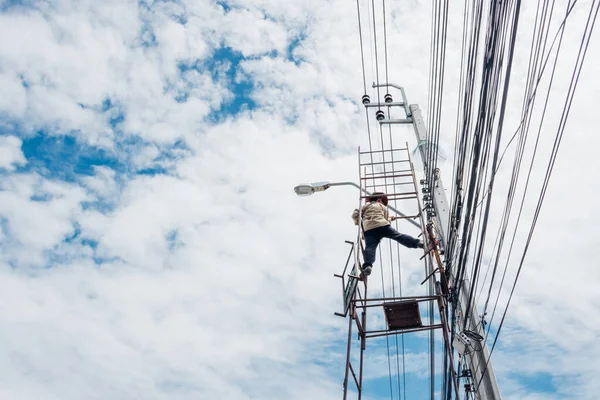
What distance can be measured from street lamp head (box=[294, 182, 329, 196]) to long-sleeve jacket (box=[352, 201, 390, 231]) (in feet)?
4.67

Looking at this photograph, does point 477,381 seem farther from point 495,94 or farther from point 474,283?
point 495,94

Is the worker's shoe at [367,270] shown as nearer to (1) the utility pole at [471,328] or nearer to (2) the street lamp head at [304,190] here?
(1) the utility pole at [471,328]

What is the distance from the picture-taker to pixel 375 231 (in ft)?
21.7

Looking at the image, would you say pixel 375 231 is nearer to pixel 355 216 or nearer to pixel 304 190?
pixel 355 216

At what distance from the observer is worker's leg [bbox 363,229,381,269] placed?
6.22 metres

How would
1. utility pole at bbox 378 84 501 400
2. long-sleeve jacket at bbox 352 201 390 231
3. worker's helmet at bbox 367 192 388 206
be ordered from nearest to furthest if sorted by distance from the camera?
utility pole at bbox 378 84 501 400
long-sleeve jacket at bbox 352 201 390 231
worker's helmet at bbox 367 192 388 206

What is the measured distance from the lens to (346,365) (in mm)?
4742

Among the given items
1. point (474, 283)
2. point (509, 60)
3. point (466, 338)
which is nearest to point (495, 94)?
point (509, 60)

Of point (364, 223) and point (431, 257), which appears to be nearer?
point (431, 257)

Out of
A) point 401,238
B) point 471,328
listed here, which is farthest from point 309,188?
point 471,328

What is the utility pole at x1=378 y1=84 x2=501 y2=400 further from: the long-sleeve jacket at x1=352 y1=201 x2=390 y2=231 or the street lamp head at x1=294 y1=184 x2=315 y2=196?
the street lamp head at x1=294 y1=184 x2=315 y2=196

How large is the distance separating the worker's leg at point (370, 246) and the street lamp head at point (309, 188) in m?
1.91

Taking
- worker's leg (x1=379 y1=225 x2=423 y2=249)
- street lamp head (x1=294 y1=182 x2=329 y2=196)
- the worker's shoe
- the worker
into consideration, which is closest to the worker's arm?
the worker

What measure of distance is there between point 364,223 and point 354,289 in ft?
5.75
